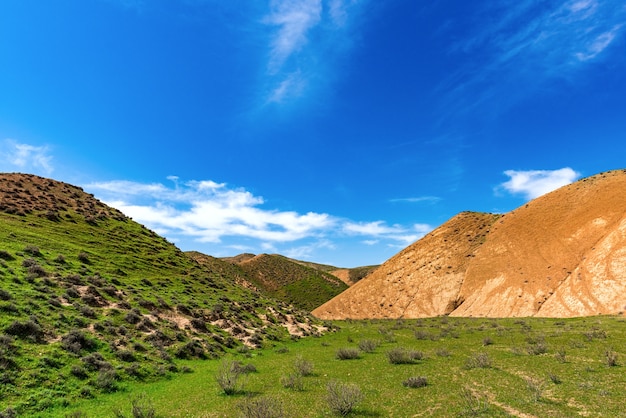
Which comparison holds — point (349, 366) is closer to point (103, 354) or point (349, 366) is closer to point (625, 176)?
point (103, 354)

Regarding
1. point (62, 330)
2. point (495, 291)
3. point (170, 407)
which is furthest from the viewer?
point (495, 291)

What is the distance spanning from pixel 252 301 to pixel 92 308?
113 feet

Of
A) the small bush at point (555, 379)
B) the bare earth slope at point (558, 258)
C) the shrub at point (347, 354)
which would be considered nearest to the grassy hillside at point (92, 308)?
the shrub at point (347, 354)

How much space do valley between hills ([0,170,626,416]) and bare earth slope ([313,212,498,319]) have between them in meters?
0.51

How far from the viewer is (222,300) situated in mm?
55219

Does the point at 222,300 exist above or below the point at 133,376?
above

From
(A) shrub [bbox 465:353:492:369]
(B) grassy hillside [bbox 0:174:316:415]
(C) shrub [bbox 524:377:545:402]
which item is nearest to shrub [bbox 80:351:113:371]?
(B) grassy hillside [bbox 0:174:316:415]

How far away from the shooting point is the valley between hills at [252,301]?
65.4 ft

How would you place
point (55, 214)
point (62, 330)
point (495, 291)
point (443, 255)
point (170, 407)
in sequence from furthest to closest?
point (443, 255) → point (495, 291) → point (55, 214) → point (62, 330) → point (170, 407)

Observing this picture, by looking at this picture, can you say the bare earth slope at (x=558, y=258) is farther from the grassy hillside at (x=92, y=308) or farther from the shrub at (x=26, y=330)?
the shrub at (x=26, y=330)

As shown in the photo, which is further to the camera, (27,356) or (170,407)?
(27,356)

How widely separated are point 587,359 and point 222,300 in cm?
4837

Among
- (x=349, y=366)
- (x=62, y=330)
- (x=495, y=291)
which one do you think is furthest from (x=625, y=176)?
(x=62, y=330)

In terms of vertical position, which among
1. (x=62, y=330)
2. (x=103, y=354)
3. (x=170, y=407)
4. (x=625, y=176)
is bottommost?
(x=170, y=407)
